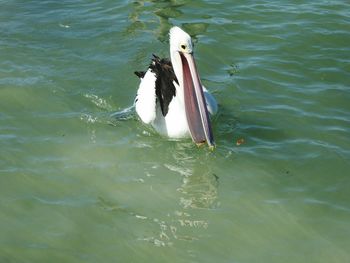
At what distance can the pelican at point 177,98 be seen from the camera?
20.4 ft

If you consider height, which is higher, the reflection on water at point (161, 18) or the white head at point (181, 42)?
the white head at point (181, 42)

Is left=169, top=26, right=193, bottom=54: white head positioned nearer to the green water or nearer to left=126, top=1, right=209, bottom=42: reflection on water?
the green water

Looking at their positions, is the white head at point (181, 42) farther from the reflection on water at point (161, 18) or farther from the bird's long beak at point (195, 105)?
the reflection on water at point (161, 18)

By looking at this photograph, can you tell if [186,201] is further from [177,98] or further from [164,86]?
[164,86]

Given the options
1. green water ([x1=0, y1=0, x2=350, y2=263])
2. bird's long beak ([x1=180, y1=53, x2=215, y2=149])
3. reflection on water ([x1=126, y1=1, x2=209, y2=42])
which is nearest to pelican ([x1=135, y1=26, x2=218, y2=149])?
bird's long beak ([x1=180, y1=53, x2=215, y2=149])

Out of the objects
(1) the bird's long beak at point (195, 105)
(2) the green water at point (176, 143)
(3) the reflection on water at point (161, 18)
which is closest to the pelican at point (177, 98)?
(1) the bird's long beak at point (195, 105)

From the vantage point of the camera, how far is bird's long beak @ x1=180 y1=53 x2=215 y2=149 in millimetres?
6129

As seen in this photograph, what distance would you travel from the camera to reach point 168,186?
233 inches

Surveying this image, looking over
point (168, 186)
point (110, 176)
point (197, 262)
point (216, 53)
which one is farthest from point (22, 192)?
point (216, 53)

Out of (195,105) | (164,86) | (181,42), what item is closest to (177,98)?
(164,86)

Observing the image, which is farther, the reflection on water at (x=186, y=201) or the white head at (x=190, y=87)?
the white head at (x=190, y=87)

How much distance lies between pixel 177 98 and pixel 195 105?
486mm

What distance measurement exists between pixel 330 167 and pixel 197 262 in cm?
199

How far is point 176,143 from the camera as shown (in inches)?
263
